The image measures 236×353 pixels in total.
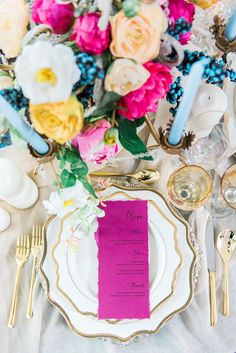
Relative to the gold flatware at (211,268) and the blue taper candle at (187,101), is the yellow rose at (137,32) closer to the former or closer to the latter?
the blue taper candle at (187,101)

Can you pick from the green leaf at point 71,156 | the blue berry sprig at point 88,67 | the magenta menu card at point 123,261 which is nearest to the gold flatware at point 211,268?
the magenta menu card at point 123,261

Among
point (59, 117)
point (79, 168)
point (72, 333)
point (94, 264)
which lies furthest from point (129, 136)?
point (72, 333)

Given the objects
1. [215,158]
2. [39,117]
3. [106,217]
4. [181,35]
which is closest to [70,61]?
[39,117]

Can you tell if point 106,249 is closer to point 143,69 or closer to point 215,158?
point 215,158

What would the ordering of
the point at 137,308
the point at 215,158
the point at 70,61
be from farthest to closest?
the point at 215,158
the point at 137,308
the point at 70,61

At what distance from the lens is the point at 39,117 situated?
513mm

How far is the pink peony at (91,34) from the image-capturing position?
502mm

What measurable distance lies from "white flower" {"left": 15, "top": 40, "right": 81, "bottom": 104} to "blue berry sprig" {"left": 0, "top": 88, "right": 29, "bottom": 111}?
0.32 ft

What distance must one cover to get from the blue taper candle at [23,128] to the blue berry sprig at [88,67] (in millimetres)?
99

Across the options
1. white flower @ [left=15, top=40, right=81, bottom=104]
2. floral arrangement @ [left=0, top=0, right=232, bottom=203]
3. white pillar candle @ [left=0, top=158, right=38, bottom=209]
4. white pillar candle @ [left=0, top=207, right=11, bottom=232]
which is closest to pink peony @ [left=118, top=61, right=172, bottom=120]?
floral arrangement @ [left=0, top=0, right=232, bottom=203]

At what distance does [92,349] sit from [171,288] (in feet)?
0.71

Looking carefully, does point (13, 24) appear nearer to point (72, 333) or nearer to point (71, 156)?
point (71, 156)

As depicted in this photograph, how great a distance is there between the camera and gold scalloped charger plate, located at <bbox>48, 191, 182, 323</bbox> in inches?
33.7

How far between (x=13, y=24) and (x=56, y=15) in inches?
3.9
